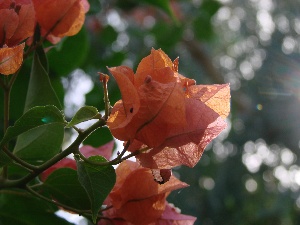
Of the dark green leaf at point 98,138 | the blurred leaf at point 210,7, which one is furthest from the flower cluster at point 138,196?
the blurred leaf at point 210,7

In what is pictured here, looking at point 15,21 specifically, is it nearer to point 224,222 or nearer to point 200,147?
point 200,147

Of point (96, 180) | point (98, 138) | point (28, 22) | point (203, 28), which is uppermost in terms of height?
point (28, 22)

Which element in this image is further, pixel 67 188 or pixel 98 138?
A: pixel 98 138

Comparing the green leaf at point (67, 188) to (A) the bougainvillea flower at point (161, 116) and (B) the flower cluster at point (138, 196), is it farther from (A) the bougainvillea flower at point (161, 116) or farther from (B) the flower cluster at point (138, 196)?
(A) the bougainvillea flower at point (161, 116)

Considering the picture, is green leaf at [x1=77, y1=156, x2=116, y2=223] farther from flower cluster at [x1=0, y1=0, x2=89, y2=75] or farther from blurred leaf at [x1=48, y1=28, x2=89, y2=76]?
blurred leaf at [x1=48, y1=28, x2=89, y2=76]

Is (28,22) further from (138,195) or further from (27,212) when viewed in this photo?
(27,212)

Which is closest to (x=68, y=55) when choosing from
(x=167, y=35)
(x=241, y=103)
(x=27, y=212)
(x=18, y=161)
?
(x=27, y=212)

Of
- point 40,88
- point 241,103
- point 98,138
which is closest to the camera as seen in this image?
point 40,88
